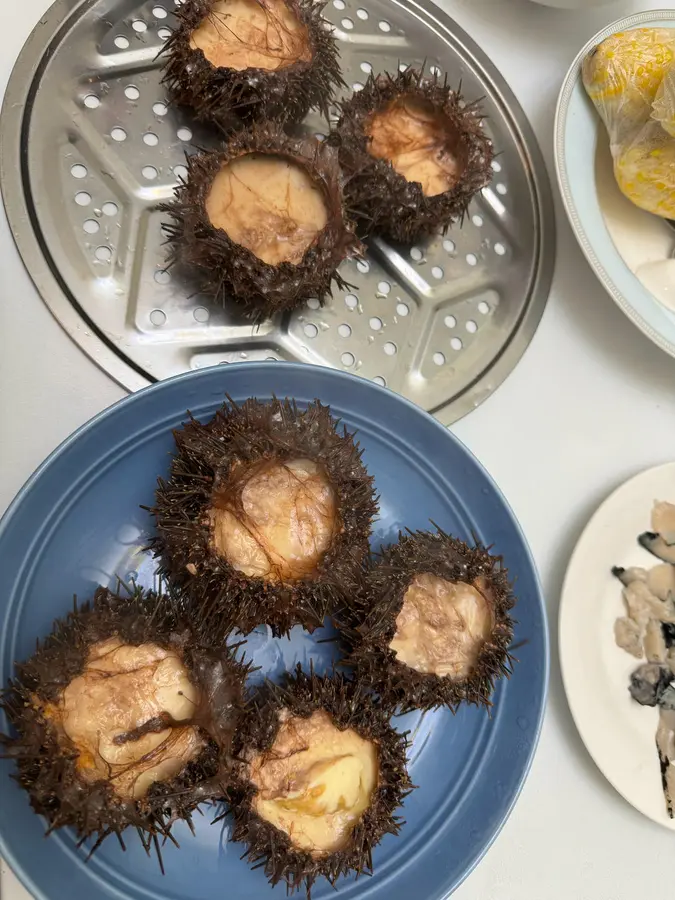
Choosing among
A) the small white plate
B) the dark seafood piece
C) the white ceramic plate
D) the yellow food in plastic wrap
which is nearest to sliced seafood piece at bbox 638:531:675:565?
the small white plate

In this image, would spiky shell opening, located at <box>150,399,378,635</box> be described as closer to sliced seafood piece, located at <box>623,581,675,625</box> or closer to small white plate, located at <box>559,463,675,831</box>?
small white plate, located at <box>559,463,675,831</box>

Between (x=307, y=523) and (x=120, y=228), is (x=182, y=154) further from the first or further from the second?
(x=307, y=523)

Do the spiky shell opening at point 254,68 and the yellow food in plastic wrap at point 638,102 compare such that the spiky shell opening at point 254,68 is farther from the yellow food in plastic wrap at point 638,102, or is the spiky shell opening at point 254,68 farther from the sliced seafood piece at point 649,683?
the sliced seafood piece at point 649,683

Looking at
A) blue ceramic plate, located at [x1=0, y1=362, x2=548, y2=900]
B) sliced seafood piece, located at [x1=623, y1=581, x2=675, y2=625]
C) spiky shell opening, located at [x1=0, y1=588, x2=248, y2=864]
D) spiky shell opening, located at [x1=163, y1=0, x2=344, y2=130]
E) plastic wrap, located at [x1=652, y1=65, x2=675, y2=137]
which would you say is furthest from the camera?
sliced seafood piece, located at [x1=623, y1=581, x2=675, y2=625]

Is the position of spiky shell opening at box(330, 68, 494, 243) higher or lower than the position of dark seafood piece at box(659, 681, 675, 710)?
higher

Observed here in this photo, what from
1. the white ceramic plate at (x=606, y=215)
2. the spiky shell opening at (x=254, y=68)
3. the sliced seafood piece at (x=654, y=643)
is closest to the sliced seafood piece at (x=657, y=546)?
the sliced seafood piece at (x=654, y=643)

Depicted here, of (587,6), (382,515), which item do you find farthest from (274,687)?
(587,6)
